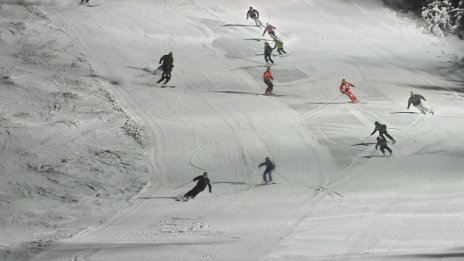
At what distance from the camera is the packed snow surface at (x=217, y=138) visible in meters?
16.9

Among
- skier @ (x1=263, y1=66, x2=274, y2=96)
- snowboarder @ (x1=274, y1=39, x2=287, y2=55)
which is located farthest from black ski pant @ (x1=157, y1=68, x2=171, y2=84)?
snowboarder @ (x1=274, y1=39, x2=287, y2=55)

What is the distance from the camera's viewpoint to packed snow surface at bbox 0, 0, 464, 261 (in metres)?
16.9

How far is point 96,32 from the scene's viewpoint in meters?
33.2

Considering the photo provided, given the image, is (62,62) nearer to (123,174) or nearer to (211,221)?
(123,174)

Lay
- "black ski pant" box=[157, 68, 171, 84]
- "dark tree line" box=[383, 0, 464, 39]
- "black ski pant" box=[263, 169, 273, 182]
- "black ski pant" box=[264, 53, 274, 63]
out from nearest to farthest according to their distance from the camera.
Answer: "black ski pant" box=[263, 169, 273, 182] < "black ski pant" box=[157, 68, 171, 84] < "black ski pant" box=[264, 53, 274, 63] < "dark tree line" box=[383, 0, 464, 39]

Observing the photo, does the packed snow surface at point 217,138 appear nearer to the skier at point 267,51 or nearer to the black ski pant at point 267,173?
the black ski pant at point 267,173

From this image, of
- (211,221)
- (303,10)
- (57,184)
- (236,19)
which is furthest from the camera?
(303,10)

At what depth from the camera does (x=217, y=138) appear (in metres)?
23.4

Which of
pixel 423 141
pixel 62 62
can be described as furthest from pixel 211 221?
pixel 62 62

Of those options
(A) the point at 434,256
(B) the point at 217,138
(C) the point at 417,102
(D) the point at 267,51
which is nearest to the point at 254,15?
(D) the point at 267,51

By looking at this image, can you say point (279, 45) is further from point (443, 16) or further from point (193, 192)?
point (193, 192)

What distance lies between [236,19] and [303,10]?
499cm

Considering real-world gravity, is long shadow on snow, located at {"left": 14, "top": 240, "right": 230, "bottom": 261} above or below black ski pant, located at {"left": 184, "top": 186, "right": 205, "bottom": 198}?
below

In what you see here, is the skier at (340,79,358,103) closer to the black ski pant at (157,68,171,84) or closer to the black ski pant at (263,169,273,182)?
the black ski pant at (157,68,171,84)
